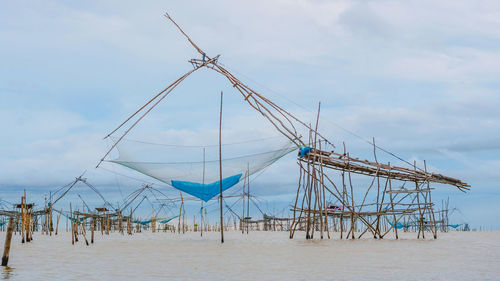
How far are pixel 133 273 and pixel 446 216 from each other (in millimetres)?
27935

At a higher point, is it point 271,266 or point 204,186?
point 204,186

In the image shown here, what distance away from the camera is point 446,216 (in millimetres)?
32000

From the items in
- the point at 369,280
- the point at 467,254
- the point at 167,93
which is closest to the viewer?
the point at 369,280

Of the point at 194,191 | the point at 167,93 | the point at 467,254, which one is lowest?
the point at 467,254

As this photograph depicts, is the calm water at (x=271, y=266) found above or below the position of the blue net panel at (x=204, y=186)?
below

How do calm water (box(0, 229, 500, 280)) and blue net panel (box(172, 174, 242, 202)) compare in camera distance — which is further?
blue net panel (box(172, 174, 242, 202))

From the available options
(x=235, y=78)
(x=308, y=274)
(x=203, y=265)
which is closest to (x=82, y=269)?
(x=203, y=265)

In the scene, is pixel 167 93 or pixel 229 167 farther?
pixel 229 167

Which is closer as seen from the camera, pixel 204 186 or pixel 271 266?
pixel 271 266

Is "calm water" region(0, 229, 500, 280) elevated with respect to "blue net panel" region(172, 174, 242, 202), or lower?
lower

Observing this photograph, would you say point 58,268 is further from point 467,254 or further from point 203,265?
point 467,254

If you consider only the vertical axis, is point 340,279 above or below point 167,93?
below

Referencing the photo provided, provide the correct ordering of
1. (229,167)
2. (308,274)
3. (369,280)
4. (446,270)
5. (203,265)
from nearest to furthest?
(369,280), (308,274), (446,270), (203,265), (229,167)

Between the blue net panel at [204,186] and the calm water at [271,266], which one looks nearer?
the calm water at [271,266]
